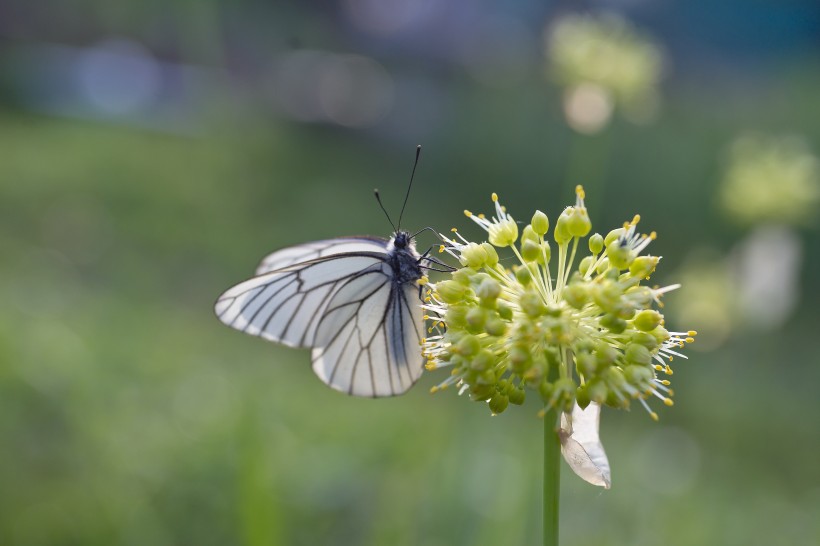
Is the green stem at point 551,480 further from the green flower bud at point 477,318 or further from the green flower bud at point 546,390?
the green flower bud at point 477,318

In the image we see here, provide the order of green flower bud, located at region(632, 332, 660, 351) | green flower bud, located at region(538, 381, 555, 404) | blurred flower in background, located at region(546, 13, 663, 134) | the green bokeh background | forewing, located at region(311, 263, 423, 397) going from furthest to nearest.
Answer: blurred flower in background, located at region(546, 13, 663, 134) < the green bokeh background < forewing, located at region(311, 263, 423, 397) < green flower bud, located at region(632, 332, 660, 351) < green flower bud, located at region(538, 381, 555, 404)

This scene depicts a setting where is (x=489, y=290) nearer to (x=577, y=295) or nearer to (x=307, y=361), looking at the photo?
(x=577, y=295)

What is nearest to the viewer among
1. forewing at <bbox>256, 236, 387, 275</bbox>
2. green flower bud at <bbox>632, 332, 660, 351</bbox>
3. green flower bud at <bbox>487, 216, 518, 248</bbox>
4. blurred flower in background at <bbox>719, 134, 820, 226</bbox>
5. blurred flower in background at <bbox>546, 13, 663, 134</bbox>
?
green flower bud at <bbox>632, 332, 660, 351</bbox>

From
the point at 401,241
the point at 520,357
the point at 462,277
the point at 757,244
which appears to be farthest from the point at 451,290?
the point at 757,244

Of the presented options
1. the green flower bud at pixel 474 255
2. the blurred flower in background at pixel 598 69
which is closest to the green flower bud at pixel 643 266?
the green flower bud at pixel 474 255

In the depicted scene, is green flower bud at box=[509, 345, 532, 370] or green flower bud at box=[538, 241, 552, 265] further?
green flower bud at box=[538, 241, 552, 265]

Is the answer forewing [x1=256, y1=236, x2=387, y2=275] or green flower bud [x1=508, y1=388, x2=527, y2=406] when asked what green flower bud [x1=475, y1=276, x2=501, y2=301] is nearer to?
green flower bud [x1=508, y1=388, x2=527, y2=406]

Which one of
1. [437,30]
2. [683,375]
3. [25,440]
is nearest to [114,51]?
[437,30]

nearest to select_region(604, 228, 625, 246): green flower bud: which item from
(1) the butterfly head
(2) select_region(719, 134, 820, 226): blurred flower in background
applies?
(1) the butterfly head
